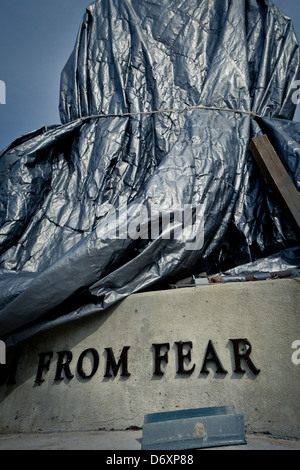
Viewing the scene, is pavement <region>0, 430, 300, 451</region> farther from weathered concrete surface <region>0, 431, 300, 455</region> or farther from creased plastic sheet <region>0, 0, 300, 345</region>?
creased plastic sheet <region>0, 0, 300, 345</region>

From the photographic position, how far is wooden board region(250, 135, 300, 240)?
85.4 inches

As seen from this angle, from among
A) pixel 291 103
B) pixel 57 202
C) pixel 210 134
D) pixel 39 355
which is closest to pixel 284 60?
pixel 291 103

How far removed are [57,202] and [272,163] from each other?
1.56 m

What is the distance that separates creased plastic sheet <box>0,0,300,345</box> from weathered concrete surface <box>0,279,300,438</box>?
18 cm

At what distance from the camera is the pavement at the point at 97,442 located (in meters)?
1.42

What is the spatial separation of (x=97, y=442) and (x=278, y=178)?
177 cm

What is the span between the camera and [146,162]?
A: 287 centimetres

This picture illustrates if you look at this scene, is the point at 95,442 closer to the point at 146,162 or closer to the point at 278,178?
the point at 278,178

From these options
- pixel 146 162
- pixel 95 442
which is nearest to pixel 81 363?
pixel 95 442

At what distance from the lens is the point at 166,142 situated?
9.46 feet

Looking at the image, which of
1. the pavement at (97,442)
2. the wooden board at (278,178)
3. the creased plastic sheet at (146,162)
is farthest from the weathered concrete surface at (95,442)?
the wooden board at (278,178)

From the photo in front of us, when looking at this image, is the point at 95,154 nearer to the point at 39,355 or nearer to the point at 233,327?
the point at 39,355
